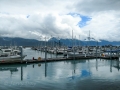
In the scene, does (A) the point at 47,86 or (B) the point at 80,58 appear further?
(B) the point at 80,58

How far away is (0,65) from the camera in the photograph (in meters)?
55.8

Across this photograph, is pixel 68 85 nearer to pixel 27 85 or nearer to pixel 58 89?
pixel 58 89

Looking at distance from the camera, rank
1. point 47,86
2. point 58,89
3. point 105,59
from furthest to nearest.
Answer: point 105,59 < point 47,86 < point 58,89

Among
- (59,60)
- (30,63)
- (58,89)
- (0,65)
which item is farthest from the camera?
(59,60)

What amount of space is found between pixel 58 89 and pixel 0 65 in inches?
1326

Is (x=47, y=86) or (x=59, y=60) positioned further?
(x=59, y=60)

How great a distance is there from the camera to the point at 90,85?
29.4 m

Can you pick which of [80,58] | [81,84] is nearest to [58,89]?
[81,84]

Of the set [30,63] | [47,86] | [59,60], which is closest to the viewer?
[47,86]

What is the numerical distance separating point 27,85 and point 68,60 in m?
41.7

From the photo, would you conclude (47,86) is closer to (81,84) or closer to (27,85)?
(27,85)

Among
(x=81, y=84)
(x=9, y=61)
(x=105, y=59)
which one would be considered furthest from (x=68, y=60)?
(x=81, y=84)

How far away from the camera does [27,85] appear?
30.0m

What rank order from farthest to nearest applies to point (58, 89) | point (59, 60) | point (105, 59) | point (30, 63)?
point (105, 59), point (59, 60), point (30, 63), point (58, 89)
